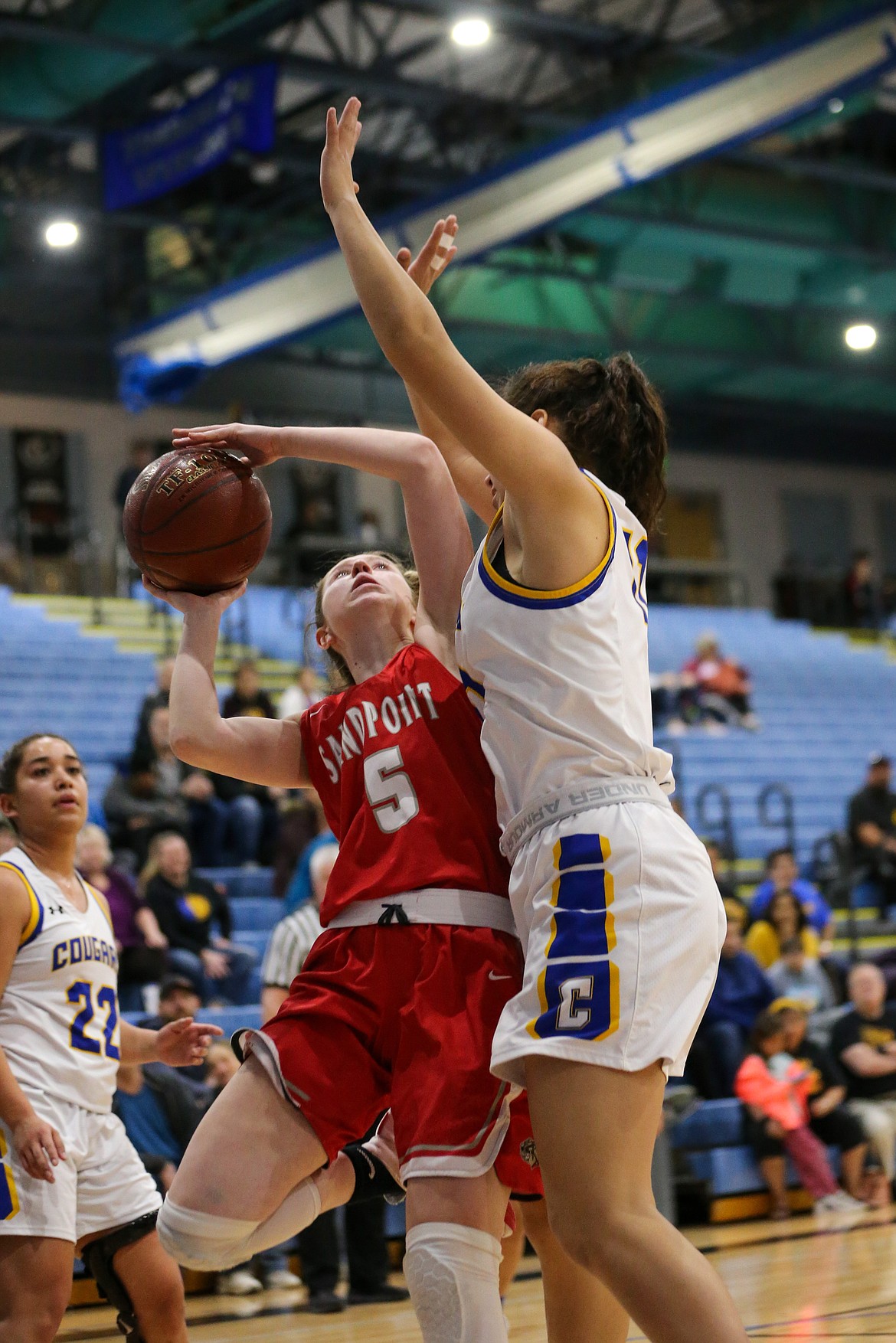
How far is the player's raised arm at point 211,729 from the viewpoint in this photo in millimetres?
3209

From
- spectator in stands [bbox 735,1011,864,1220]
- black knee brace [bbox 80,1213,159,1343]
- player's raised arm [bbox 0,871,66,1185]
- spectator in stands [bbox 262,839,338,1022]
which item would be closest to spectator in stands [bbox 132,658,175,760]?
spectator in stands [bbox 262,839,338,1022]

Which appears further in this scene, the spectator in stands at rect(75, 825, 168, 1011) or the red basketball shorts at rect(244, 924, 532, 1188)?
the spectator in stands at rect(75, 825, 168, 1011)

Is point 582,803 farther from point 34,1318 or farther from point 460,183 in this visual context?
point 460,183

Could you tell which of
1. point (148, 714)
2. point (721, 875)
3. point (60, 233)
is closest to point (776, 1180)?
point (721, 875)

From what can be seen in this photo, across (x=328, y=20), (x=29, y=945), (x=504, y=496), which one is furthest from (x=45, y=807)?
(x=328, y=20)

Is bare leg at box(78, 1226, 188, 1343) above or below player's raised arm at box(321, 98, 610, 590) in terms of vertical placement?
below

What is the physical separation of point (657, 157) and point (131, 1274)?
9879 mm

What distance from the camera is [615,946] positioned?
8.41ft

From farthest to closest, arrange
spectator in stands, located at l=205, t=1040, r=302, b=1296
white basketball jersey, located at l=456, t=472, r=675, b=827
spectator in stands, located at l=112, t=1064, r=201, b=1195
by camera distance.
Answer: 1. spectator in stands, located at l=112, t=1064, r=201, b=1195
2. spectator in stands, located at l=205, t=1040, r=302, b=1296
3. white basketball jersey, located at l=456, t=472, r=675, b=827

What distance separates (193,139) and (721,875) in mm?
6939

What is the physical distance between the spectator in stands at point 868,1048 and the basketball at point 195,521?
655cm

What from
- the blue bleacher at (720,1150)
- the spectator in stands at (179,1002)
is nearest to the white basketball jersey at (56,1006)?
the spectator in stands at (179,1002)

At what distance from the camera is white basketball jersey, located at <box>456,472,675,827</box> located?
2.66 meters

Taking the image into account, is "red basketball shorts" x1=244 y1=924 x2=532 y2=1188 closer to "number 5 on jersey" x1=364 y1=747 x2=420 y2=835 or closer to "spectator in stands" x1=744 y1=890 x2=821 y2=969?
"number 5 on jersey" x1=364 y1=747 x2=420 y2=835
